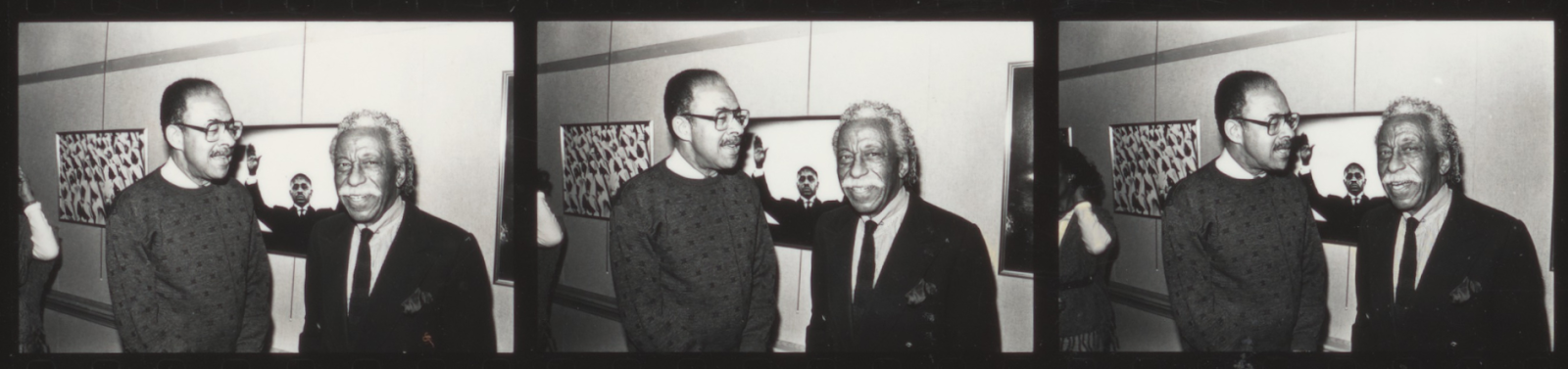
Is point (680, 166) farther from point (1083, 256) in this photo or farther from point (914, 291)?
point (1083, 256)

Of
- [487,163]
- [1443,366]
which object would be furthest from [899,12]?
[1443,366]

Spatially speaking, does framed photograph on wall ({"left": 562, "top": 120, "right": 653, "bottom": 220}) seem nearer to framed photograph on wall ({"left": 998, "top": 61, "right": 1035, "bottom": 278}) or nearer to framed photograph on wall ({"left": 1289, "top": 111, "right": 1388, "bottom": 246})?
framed photograph on wall ({"left": 998, "top": 61, "right": 1035, "bottom": 278})

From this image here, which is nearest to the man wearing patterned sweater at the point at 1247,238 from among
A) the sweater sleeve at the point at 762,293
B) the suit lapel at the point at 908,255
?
the suit lapel at the point at 908,255

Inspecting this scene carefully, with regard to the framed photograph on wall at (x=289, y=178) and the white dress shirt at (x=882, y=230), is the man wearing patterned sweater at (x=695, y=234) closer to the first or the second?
the white dress shirt at (x=882, y=230)

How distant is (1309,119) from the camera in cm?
256

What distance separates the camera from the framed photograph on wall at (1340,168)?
8.41 ft

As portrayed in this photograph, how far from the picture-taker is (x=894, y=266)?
2557 mm

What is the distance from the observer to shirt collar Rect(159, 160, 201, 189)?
8.36 feet

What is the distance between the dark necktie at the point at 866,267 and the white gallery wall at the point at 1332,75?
0.63 m

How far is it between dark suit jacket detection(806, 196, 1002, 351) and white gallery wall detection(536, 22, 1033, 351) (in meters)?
0.09

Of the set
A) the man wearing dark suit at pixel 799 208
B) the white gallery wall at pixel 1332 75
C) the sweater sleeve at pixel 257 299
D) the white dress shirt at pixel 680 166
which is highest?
→ the white gallery wall at pixel 1332 75

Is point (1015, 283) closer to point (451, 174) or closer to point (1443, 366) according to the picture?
point (1443, 366)

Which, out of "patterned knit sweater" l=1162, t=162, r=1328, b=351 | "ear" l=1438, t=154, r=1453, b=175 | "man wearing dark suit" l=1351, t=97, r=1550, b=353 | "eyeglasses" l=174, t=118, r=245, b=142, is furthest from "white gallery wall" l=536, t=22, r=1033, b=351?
"ear" l=1438, t=154, r=1453, b=175

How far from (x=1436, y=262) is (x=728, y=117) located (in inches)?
81.2
